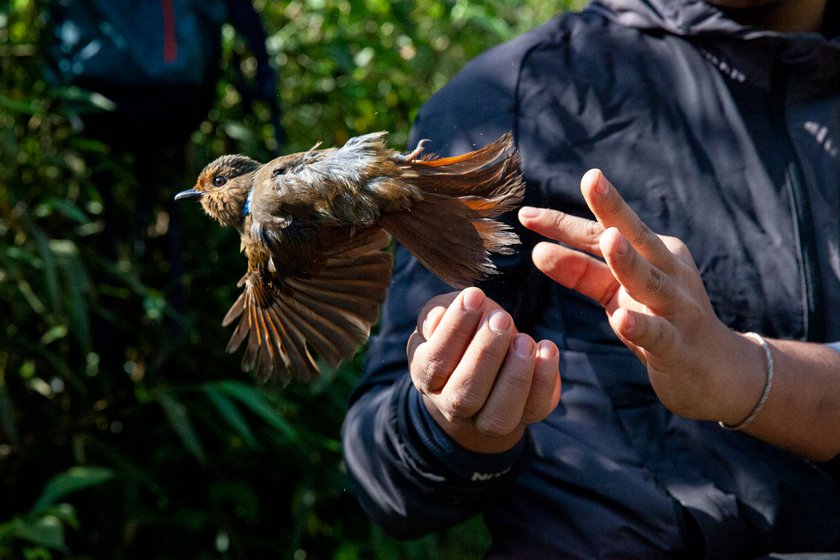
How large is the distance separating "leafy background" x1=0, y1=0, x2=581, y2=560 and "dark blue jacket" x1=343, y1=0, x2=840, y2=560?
829 millimetres

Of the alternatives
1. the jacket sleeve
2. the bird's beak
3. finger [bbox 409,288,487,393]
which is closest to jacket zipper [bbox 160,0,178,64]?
the jacket sleeve

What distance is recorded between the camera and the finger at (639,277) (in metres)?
0.93

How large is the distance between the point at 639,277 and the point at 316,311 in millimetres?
424

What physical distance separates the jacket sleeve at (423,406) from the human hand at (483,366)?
0.56ft

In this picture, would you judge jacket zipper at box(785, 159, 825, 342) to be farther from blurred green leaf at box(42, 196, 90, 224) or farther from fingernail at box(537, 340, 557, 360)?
blurred green leaf at box(42, 196, 90, 224)

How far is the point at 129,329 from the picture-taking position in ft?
8.43

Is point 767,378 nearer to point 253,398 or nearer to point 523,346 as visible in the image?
point 523,346

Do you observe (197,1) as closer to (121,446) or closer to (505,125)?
(505,125)

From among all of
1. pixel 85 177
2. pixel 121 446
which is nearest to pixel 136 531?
pixel 121 446

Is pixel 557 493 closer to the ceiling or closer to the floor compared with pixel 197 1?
closer to the floor

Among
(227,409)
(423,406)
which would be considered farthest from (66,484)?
(423,406)

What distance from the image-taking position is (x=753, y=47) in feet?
4.80

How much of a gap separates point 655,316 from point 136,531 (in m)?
2.01

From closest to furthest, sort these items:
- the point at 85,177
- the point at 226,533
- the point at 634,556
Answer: the point at 634,556 < the point at 85,177 < the point at 226,533
